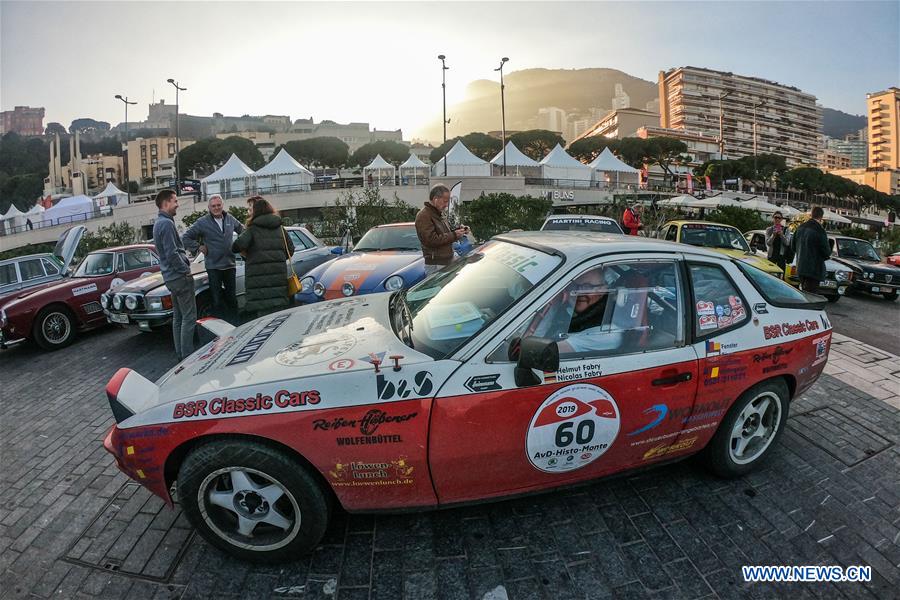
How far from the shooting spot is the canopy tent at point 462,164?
44.8 m

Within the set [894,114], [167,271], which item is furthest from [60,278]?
[894,114]

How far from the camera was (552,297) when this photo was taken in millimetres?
2564

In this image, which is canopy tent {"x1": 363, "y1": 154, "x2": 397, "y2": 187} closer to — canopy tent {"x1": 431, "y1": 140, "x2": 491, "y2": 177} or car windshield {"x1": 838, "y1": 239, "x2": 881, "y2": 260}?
canopy tent {"x1": 431, "y1": 140, "x2": 491, "y2": 177}

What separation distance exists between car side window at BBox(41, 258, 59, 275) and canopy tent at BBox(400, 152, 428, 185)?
130ft

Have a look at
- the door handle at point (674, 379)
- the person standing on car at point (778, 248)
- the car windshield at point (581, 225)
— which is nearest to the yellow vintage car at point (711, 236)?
the person standing on car at point (778, 248)

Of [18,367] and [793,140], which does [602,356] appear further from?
[793,140]

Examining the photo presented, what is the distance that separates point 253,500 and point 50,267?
27.9ft

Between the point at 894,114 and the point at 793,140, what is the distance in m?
24.4

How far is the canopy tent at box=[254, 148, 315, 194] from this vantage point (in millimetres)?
45312

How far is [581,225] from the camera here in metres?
10.5

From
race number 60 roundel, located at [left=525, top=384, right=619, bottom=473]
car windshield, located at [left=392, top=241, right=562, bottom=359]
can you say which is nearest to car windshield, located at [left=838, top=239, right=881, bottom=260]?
car windshield, located at [left=392, top=241, right=562, bottom=359]

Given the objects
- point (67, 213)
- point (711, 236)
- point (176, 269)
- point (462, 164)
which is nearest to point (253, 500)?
point (176, 269)

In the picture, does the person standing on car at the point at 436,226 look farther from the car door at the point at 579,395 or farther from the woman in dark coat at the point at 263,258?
the car door at the point at 579,395

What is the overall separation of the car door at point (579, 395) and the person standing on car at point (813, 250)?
228 inches
